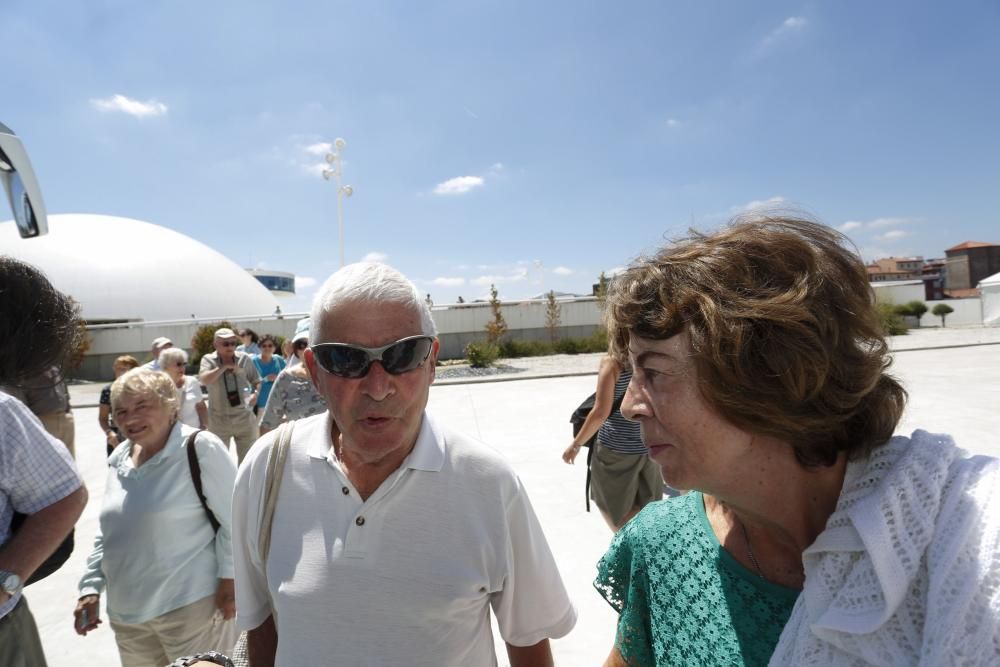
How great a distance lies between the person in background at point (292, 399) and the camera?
462cm

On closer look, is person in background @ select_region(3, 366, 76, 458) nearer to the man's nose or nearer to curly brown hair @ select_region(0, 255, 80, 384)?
curly brown hair @ select_region(0, 255, 80, 384)

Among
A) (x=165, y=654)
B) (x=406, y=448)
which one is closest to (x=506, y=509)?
(x=406, y=448)

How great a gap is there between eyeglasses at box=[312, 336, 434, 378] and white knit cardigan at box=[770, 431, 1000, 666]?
1.15 meters

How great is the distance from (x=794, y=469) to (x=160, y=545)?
8.89 ft

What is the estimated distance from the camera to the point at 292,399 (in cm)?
470

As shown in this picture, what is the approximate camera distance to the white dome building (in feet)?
157

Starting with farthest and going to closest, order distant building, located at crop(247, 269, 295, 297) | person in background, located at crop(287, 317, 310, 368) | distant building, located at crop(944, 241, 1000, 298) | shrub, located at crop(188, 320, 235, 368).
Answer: distant building, located at crop(247, 269, 295, 297)
distant building, located at crop(944, 241, 1000, 298)
shrub, located at crop(188, 320, 235, 368)
person in background, located at crop(287, 317, 310, 368)

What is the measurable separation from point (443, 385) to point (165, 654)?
14290mm

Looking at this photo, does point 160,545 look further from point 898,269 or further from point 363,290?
point 898,269

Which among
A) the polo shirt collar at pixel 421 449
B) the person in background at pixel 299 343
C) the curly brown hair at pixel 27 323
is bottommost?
the polo shirt collar at pixel 421 449

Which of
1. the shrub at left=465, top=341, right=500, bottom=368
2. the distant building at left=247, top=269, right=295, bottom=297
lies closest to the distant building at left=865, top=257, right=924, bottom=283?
the shrub at left=465, top=341, right=500, bottom=368

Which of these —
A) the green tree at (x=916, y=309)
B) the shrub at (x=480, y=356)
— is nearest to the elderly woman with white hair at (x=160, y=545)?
the shrub at (x=480, y=356)

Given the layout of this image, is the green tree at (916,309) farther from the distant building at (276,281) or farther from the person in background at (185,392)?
the distant building at (276,281)

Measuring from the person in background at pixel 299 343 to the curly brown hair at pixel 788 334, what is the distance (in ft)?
13.8
